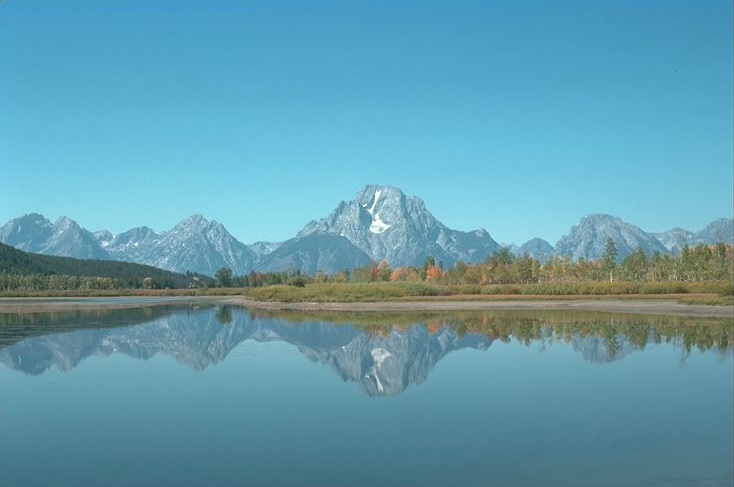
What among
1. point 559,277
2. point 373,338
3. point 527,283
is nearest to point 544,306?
point 373,338

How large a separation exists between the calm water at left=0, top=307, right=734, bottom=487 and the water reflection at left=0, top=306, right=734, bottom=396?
0.98 feet

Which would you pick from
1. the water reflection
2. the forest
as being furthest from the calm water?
the forest

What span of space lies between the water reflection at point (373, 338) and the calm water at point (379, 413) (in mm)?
299

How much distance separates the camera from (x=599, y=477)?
43.4 feet

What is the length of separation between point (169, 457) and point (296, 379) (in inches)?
487

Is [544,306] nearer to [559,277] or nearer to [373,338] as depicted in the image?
[373,338]

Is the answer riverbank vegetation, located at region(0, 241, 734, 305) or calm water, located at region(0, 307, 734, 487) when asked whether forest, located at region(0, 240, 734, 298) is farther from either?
calm water, located at region(0, 307, 734, 487)

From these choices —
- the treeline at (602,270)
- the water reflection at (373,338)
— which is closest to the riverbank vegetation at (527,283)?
the treeline at (602,270)

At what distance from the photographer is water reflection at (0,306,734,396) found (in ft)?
107

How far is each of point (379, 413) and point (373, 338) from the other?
24137 mm

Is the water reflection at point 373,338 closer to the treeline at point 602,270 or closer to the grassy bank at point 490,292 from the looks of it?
the grassy bank at point 490,292

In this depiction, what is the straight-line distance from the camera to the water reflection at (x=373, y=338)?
107 feet

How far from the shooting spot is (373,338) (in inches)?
1745

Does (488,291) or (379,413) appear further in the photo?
(488,291)
